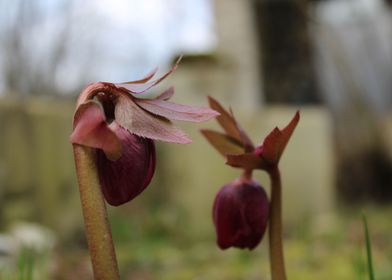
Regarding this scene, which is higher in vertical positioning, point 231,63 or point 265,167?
point 231,63

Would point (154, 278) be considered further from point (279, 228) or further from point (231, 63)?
point (231, 63)

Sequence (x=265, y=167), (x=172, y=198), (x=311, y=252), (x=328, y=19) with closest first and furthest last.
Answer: (x=265, y=167), (x=311, y=252), (x=172, y=198), (x=328, y=19)

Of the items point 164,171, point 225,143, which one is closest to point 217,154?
point 164,171

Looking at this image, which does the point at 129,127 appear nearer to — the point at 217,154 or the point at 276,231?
the point at 276,231

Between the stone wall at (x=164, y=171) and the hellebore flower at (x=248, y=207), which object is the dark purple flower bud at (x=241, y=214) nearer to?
the hellebore flower at (x=248, y=207)

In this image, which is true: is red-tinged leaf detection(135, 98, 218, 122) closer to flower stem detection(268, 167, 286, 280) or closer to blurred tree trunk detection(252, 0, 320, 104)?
flower stem detection(268, 167, 286, 280)

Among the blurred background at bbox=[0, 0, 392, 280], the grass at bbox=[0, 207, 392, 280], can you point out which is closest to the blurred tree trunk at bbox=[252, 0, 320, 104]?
the blurred background at bbox=[0, 0, 392, 280]

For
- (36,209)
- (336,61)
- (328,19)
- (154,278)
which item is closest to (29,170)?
(36,209)
